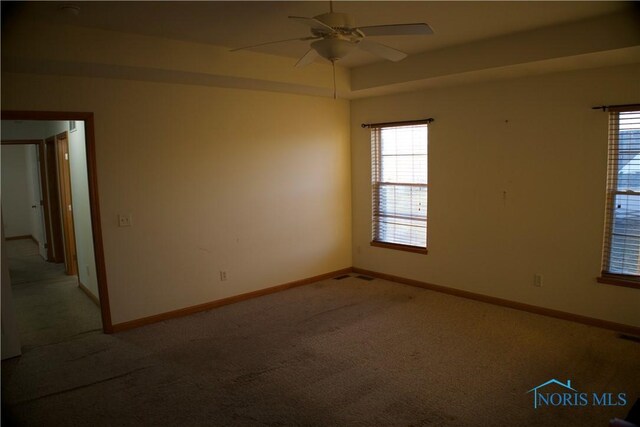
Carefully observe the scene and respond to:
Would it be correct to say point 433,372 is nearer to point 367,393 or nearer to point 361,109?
point 367,393

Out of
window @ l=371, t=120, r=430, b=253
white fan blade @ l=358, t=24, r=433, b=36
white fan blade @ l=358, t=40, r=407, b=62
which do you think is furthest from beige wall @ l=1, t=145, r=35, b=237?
white fan blade @ l=358, t=24, r=433, b=36

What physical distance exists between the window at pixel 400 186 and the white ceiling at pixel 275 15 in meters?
1.68

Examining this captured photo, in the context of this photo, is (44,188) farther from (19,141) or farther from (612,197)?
(612,197)

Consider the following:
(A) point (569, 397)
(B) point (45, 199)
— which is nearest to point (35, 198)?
(B) point (45, 199)

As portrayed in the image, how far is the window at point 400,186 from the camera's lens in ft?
17.4

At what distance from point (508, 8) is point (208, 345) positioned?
3610 millimetres

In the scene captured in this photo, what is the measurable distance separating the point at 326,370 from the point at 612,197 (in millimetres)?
2968

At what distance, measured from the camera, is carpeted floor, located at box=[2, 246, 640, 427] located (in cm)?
275

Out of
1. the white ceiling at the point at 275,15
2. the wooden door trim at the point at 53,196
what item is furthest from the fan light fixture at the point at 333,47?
the wooden door trim at the point at 53,196

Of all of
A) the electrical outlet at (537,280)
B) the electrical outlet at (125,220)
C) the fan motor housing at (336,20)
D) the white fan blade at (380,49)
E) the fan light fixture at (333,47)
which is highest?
the fan motor housing at (336,20)

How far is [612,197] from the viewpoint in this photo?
3.90 meters

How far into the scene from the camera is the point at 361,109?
5.80m

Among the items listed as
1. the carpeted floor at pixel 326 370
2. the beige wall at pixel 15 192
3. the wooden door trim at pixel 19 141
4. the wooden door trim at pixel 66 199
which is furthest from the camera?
the beige wall at pixel 15 192

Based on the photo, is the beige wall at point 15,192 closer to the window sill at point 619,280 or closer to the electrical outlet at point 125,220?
the electrical outlet at point 125,220
